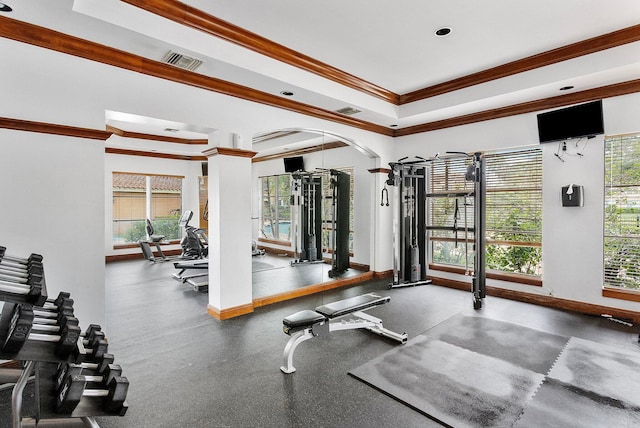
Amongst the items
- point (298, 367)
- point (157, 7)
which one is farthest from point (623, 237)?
point (157, 7)

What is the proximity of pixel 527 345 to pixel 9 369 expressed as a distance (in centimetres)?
458

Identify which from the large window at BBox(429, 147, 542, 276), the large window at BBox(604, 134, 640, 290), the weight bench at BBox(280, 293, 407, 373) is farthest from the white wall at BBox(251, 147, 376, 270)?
the large window at BBox(604, 134, 640, 290)

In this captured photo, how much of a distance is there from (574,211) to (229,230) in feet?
14.5

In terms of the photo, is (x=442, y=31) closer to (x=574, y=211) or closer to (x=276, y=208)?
(x=574, y=211)

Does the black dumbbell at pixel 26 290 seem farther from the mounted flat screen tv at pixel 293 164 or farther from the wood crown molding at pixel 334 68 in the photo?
the mounted flat screen tv at pixel 293 164

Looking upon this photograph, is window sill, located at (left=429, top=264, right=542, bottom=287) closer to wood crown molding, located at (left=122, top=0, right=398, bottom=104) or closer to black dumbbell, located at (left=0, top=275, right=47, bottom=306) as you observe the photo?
wood crown molding, located at (left=122, top=0, right=398, bottom=104)

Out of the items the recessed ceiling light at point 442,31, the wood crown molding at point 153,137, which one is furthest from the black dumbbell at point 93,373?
the wood crown molding at point 153,137

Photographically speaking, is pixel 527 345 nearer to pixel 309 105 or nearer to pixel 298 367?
pixel 298 367

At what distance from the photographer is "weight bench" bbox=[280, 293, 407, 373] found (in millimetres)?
2658

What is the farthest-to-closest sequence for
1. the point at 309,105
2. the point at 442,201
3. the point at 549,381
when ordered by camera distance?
the point at 442,201, the point at 309,105, the point at 549,381

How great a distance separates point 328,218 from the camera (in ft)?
19.5

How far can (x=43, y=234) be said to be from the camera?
105 inches

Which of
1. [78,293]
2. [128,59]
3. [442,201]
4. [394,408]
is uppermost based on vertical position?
[128,59]

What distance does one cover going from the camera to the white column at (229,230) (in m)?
3.78
